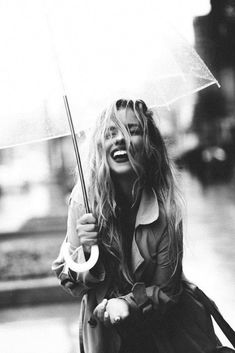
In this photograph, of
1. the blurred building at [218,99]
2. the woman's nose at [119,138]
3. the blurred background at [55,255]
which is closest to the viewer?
the woman's nose at [119,138]

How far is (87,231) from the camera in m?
2.84

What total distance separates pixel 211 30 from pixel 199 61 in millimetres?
18332

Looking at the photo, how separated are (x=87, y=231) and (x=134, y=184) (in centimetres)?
37

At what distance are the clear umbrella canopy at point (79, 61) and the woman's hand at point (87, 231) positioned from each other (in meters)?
0.61

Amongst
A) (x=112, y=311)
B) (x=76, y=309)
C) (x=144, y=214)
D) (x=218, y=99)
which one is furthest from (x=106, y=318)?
(x=218, y=99)

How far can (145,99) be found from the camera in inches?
130

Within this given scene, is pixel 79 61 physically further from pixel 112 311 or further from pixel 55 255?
pixel 55 255

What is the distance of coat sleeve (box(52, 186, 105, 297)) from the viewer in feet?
9.46

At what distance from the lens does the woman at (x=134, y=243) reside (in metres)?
2.94

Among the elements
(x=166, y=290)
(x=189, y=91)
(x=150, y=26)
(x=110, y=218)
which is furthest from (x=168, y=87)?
(x=166, y=290)

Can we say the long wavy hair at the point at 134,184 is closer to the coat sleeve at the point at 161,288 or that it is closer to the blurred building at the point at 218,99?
the coat sleeve at the point at 161,288

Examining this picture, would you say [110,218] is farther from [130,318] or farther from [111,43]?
[111,43]

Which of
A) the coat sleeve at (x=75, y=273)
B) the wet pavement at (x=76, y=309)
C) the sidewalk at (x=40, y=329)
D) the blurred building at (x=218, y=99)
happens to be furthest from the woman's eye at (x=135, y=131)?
the blurred building at (x=218, y=99)

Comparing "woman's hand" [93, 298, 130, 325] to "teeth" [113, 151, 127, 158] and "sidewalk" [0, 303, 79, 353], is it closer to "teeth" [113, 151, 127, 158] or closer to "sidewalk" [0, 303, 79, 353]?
"teeth" [113, 151, 127, 158]
